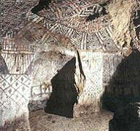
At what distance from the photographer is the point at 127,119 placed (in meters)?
4.77

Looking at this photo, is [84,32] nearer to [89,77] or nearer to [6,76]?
[89,77]

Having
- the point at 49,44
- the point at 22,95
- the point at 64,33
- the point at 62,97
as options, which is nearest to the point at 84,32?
the point at 64,33

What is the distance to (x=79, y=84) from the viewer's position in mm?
4539

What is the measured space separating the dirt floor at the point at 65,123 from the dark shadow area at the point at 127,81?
55 cm

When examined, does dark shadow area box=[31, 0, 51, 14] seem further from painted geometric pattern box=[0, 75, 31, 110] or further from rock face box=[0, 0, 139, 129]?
painted geometric pattern box=[0, 75, 31, 110]

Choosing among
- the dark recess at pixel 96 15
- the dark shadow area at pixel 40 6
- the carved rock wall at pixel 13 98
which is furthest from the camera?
the dark recess at pixel 96 15

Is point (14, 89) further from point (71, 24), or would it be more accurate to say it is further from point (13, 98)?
point (71, 24)

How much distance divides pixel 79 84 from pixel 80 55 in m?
0.36

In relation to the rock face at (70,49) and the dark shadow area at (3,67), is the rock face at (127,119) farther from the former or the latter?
the dark shadow area at (3,67)

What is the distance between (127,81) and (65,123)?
1.26 meters

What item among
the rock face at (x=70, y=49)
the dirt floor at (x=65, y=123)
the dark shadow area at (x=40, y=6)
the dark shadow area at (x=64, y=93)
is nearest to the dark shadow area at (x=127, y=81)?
the rock face at (x=70, y=49)

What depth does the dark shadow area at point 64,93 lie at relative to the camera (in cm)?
459

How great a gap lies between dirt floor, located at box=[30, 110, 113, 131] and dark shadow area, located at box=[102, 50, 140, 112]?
552 millimetres

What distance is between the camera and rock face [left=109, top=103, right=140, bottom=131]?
15.1ft
